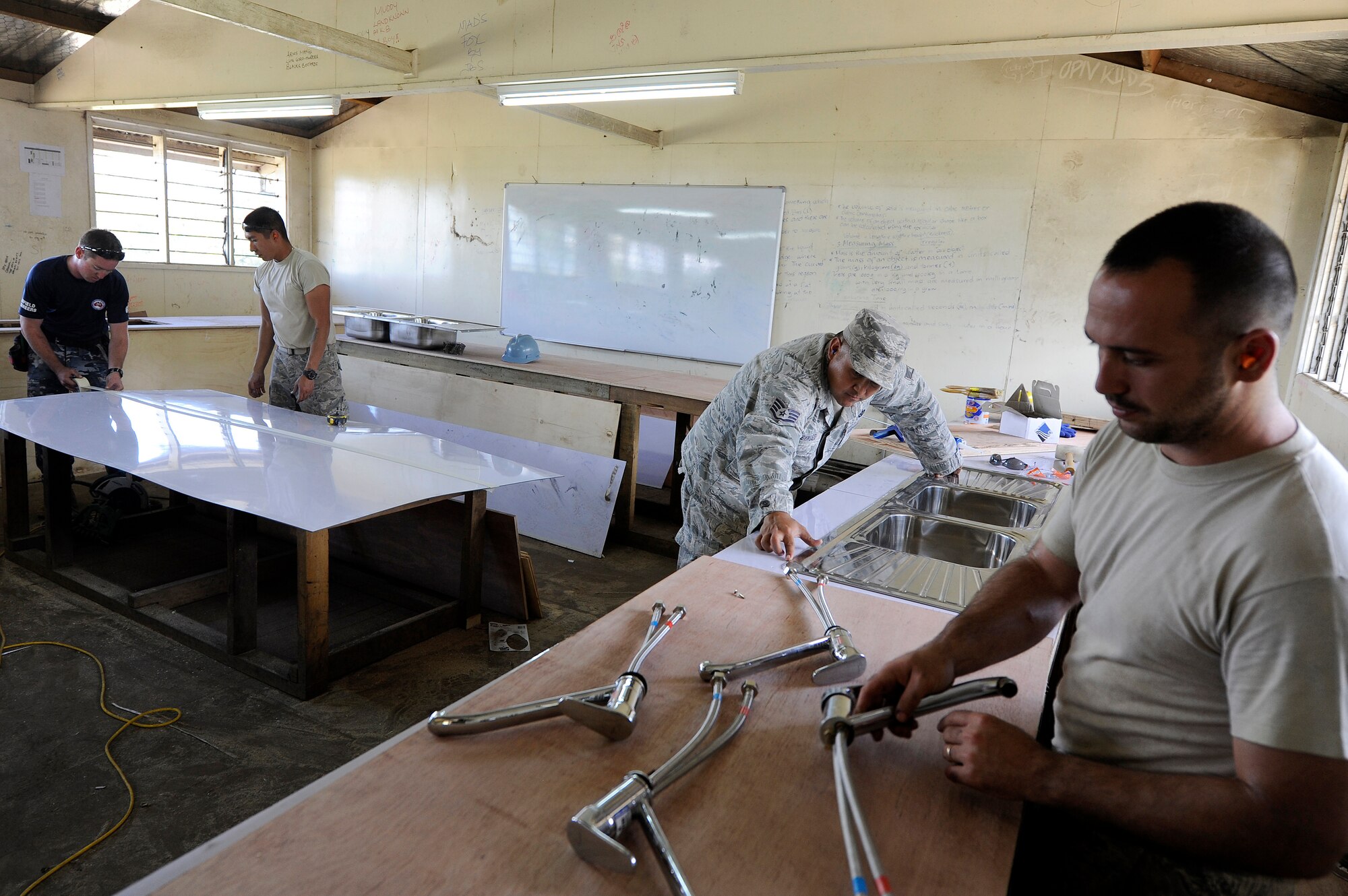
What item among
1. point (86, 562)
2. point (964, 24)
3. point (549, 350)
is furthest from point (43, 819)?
point (549, 350)

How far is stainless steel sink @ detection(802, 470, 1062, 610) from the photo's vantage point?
1.64 metres

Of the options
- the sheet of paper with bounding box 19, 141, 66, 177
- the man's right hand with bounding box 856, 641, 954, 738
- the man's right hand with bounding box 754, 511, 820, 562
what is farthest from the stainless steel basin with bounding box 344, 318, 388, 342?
the man's right hand with bounding box 856, 641, 954, 738

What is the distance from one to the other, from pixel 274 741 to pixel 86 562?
200 cm

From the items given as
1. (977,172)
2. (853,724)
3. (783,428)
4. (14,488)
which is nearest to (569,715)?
(853,724)

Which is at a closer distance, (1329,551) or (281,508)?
(1329,551)

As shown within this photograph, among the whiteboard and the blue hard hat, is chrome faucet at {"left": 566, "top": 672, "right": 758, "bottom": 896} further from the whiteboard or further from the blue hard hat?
the whiteboard

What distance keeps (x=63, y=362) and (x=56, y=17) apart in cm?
260

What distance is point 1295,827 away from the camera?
70cm

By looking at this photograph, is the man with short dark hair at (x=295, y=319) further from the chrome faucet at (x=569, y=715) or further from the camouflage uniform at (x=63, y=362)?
the chrome faucet at (x=569, y=715)

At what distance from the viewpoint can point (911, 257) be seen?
4.79 m

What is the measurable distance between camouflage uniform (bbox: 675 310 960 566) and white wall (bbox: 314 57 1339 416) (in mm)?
2294

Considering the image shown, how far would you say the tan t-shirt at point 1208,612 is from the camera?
697 millimetres

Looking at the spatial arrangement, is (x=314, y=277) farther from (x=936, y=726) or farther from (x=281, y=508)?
(x=936, y=726)

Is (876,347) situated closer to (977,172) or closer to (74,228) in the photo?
(977,172)
